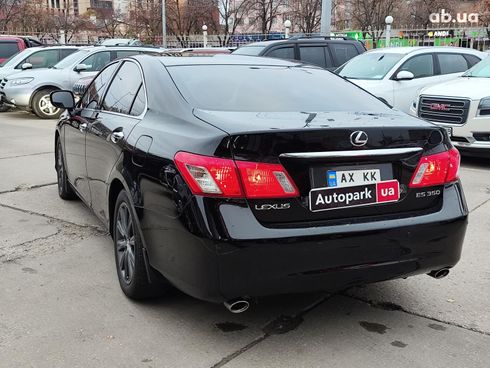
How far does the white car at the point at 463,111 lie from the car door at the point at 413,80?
155 cm

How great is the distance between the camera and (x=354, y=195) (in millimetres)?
2928

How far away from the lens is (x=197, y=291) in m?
2.86

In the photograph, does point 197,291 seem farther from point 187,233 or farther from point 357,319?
point 357,319

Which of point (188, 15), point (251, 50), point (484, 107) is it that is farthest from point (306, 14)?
point (484, 107)

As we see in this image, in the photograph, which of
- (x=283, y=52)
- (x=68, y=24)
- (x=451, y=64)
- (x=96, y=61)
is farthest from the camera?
(x=68, y=24)

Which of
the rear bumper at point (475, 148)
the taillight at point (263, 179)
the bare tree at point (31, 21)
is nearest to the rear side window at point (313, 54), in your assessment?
the rear bumper at point (475, 148)

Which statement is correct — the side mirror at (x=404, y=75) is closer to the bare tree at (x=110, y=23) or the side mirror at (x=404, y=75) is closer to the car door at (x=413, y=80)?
the car door at (x=413, y=80)

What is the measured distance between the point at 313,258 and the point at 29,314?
6.01 feet

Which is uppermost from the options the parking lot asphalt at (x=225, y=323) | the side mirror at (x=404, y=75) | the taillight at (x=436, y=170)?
the side mirror at (x=404, y=75)

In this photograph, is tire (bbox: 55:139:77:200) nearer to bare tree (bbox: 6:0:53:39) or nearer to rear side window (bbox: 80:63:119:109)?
→ rear side window (bbox: 80:63:119:109)

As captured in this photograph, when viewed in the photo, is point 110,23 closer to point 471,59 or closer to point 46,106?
point 46,106

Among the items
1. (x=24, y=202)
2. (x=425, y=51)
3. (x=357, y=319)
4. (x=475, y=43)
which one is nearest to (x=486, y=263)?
(x=357, y=319)

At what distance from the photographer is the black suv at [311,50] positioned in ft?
40.2

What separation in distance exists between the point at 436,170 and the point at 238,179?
1.18 meters
